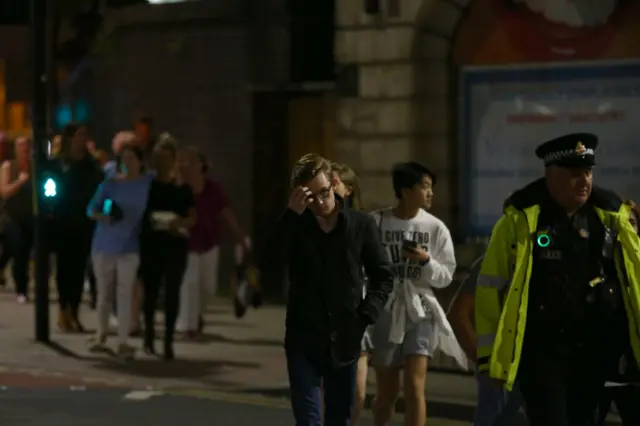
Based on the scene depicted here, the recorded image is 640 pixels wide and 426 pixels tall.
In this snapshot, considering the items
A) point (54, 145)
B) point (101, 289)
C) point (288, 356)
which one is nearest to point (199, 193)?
point (101, 289)

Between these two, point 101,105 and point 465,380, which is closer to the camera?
point 465,380

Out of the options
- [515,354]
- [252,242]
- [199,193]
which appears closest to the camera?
[515,354]

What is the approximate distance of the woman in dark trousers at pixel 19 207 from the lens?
15656 millimetres

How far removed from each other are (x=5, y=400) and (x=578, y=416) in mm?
5246

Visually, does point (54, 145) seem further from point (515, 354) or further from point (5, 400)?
point (515, 354)

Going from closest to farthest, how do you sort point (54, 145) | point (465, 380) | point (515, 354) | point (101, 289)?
point (515, 354) < point (465, 380) < point (101, 289) < point (54, 145)

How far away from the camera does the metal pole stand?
12367mm

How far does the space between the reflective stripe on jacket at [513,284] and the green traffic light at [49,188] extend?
755cm

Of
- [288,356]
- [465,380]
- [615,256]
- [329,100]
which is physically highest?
[329,100]

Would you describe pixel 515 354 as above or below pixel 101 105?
below

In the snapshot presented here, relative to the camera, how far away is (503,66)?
11.9 m

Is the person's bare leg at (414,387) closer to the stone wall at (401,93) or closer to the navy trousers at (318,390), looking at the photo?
the navy trousers at (318,390)

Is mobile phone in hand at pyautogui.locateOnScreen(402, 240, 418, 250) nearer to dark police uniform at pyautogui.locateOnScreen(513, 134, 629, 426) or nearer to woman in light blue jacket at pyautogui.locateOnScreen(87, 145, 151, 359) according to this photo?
dark police uniform at pyautogui.locateOnScreen(513, 134, 629, 426)

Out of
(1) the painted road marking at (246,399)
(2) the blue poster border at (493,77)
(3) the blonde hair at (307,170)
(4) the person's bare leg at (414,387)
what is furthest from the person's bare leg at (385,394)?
(2) the blue poster border at (493,77)
